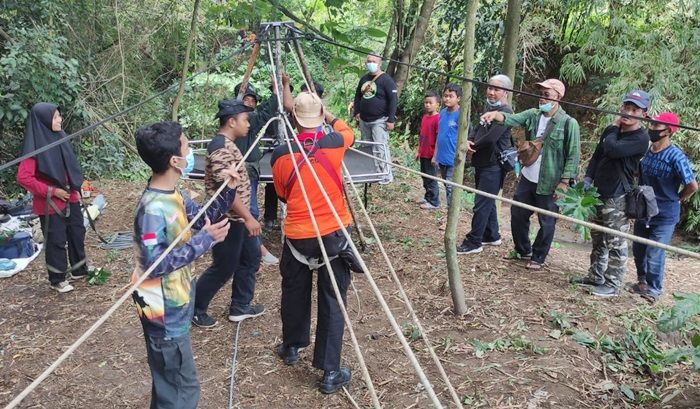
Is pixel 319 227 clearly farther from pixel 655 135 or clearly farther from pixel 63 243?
pixel 655 135

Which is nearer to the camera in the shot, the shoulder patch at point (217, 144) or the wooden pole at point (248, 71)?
the shoulder patch at point (217, 144)

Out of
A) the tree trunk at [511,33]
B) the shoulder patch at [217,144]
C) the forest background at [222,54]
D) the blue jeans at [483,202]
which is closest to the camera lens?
the shoulder patch at [217,144]

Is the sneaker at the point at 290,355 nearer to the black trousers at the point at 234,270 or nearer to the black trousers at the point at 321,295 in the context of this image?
the black trousers at the point at 321,295

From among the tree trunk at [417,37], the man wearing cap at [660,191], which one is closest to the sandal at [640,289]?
the man wearing cap at [660,191]

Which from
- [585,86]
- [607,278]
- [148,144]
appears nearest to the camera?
[148,144]

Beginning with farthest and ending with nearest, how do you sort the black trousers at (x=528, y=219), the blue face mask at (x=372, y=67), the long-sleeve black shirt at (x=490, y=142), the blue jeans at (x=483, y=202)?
the blue face mask at (x=372, y=67) → the blue jeans at (x=483, y=202) → the long-sleeve black shirt at (x=490, y=142) → the black trousers at (x=528, y=219)

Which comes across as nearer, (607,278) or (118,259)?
(607,278)

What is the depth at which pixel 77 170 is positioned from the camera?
4.09 m

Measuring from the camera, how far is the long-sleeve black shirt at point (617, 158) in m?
3.58

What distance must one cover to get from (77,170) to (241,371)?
7.26ft

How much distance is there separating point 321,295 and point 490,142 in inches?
93.4

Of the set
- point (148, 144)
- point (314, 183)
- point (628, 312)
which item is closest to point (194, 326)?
point (314, 183)

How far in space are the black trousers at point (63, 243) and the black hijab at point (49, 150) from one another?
0.26m

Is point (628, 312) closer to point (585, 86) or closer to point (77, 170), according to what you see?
point (77, 170)
